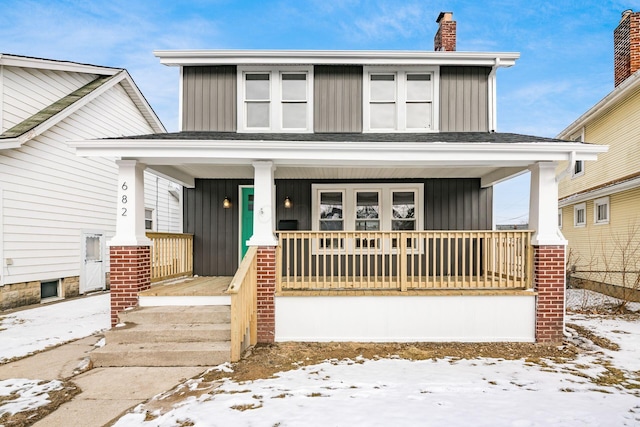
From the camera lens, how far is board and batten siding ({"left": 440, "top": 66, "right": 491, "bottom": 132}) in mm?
8531

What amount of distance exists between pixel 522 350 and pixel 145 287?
6418 mm

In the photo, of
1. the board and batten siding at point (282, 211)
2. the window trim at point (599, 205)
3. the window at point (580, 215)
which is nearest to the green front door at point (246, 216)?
the board and batten siding at point (282, 211)

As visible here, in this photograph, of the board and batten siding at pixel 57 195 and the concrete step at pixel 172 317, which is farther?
the board and batten siding at pixel 57 195

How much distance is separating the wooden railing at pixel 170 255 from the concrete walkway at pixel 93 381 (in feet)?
5.76

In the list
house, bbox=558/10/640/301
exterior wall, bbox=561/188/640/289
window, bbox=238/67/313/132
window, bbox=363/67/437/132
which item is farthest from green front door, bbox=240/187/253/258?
house, bbox=558/10/640/301

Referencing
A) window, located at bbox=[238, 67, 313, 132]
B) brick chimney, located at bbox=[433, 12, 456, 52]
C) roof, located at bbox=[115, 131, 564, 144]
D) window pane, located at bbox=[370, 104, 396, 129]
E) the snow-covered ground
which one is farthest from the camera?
brick chimney, located at bbox=[433, 12, 456, 52]

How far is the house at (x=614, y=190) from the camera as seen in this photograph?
1074 centimetres

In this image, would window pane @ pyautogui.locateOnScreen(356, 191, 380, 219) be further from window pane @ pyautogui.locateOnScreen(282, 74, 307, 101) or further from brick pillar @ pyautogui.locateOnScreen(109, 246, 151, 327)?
brick pillar @ pyautogui.locateOnScreen(109, 246, 151, 327)

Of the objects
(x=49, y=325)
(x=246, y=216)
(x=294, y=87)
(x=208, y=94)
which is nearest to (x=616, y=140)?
(x=294, y=87)

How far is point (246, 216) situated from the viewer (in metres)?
8.63

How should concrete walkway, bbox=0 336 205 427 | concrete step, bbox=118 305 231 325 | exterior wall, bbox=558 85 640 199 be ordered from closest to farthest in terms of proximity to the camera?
concrete walkway, bbox=0 336 205 427
concrete step, bbox=118 305 231 325
exterior wall, bbox=558 85 640 199

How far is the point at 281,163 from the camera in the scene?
6316 mm

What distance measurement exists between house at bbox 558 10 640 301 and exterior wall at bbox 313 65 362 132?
8241mm

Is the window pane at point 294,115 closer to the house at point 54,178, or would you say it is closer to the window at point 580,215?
the house at point 54,178
